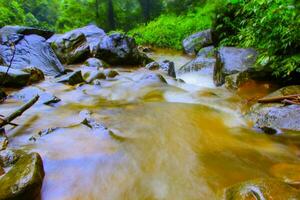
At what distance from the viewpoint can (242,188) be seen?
2.38 metres

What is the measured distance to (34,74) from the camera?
24.5 ft

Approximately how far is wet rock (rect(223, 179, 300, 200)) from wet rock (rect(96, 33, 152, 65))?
8.62m

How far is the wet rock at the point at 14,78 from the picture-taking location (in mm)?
6266

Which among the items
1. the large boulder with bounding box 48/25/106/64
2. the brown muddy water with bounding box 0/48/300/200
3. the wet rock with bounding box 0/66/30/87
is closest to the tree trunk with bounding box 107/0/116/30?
the large boulder with bounding box 48/25/106/64

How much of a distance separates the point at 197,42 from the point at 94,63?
502 centimetres

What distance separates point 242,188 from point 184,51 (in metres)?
11.8

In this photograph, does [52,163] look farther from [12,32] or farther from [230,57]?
[12,32]

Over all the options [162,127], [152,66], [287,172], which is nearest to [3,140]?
[162,127]

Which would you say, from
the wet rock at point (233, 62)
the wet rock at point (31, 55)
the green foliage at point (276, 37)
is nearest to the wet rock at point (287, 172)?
the green foliage at point (276, 37)

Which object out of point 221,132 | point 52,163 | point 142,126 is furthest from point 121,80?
point 52,163

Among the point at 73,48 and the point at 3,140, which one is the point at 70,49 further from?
the point at 3,140

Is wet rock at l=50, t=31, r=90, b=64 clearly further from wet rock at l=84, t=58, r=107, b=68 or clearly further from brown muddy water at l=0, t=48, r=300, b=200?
brown muddy water at l=0, t=48, r=300, b=200

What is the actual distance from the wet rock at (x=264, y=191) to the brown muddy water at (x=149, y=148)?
0.35 m

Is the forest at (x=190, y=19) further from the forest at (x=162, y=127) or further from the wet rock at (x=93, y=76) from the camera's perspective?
the wet rock at (x=93, y=76)
